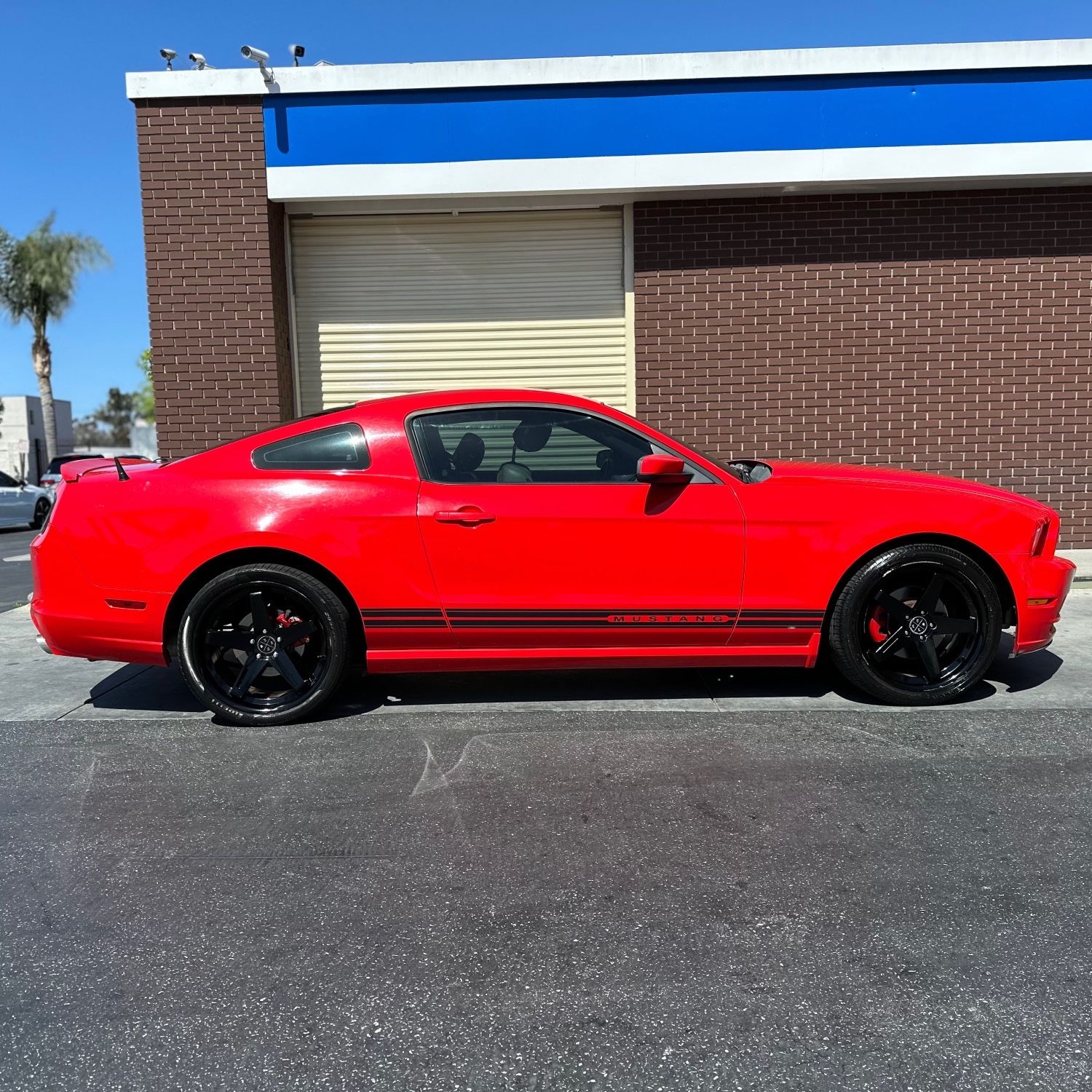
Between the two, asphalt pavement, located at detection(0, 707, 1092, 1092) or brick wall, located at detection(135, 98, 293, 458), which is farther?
brick wall, located at detection(135, 98, 293, 458)

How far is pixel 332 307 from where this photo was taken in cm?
948

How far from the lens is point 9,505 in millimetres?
18141

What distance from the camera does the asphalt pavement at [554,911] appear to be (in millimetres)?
2146

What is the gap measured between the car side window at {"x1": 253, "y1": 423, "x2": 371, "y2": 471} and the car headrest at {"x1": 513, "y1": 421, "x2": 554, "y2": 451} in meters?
0.74

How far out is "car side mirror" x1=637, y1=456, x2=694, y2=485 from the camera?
436cm

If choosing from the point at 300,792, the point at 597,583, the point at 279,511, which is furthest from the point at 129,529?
the point at 597,583

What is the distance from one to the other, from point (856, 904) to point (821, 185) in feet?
25.3

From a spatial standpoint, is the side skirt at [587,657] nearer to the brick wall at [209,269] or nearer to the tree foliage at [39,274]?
the brick wall at [209,269]

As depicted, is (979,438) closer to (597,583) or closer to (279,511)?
(597,583)

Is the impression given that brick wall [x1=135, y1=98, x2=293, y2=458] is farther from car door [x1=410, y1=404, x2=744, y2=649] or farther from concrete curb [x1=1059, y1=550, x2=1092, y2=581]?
concrete curb [x1=1059, y1=550, x2=1092, y2=581]

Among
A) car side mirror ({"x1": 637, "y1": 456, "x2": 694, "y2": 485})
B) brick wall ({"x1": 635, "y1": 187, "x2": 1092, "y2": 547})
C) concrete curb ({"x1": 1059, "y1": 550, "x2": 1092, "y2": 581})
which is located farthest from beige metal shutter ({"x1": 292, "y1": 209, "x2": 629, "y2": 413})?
car side mirror ({"x1": 637, "y1": 456, "x2": 694, "y2": 485})

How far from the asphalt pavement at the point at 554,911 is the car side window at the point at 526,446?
1233 mm

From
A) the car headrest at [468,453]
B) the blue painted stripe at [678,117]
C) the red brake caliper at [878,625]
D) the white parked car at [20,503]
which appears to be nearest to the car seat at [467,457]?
the car headrest at [468,453]

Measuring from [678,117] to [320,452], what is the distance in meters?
5.88
